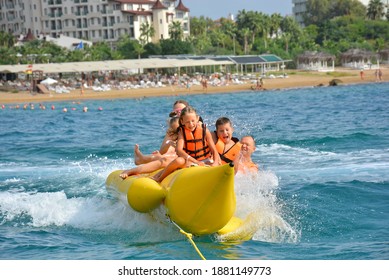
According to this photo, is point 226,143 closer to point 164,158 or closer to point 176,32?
point 164,158

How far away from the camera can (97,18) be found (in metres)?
73.8

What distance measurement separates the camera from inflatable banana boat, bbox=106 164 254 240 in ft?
20.0

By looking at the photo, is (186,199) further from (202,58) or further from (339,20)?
(339,20)

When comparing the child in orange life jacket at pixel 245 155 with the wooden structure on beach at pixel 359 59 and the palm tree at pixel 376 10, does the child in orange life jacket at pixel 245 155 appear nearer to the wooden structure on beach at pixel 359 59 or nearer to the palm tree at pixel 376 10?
the wooden structure on beach at pixel 359 59

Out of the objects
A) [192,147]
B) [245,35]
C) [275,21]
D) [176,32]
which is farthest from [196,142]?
[275,21]

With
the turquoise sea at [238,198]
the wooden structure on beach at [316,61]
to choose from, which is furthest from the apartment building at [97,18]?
the turquoise sea at [238,198]

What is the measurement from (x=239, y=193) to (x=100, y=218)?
167cm

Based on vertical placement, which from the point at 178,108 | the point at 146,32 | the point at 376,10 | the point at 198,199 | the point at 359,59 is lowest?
the point at 198,199

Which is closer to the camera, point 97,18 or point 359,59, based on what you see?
point 359,59

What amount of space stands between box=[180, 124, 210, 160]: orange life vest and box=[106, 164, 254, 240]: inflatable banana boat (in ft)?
1.42

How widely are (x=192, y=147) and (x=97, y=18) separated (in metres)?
68.3

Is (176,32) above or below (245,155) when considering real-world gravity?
above

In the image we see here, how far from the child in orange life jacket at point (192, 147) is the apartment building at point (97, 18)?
2511 inches

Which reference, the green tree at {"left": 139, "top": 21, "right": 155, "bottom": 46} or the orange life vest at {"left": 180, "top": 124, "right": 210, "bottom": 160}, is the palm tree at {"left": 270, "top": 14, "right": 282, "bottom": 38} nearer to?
the green tree at {"left": 139, "top": 21, "right": 155, "bottom": 46}
